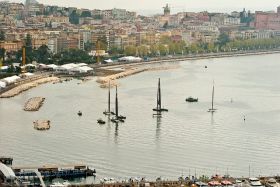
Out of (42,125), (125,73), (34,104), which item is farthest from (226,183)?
(125,73)

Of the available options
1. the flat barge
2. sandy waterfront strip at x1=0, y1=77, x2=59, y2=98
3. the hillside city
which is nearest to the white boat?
the flat barge

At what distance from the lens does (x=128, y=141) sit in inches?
423

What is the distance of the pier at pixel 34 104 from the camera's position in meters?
13.4

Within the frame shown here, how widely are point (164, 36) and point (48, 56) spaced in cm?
919

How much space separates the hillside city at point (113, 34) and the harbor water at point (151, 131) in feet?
18.7

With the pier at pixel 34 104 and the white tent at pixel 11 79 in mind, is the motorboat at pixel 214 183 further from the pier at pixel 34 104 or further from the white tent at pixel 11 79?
the white tent at pixel 11 79

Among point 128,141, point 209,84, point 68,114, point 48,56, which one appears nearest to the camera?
point 128,141

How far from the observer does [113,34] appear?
27.8 metres

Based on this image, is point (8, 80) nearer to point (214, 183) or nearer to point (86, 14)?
point (214, 183)

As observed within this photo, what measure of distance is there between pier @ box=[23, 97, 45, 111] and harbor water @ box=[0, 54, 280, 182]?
0.14 m

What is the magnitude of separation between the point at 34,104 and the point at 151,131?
10.3 feet

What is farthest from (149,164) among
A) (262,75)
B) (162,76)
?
(262,75)

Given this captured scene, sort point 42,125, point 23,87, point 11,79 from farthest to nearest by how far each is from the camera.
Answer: point 11,79, point 23,87, point 42,125

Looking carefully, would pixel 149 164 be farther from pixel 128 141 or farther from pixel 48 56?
pixel 48 56
